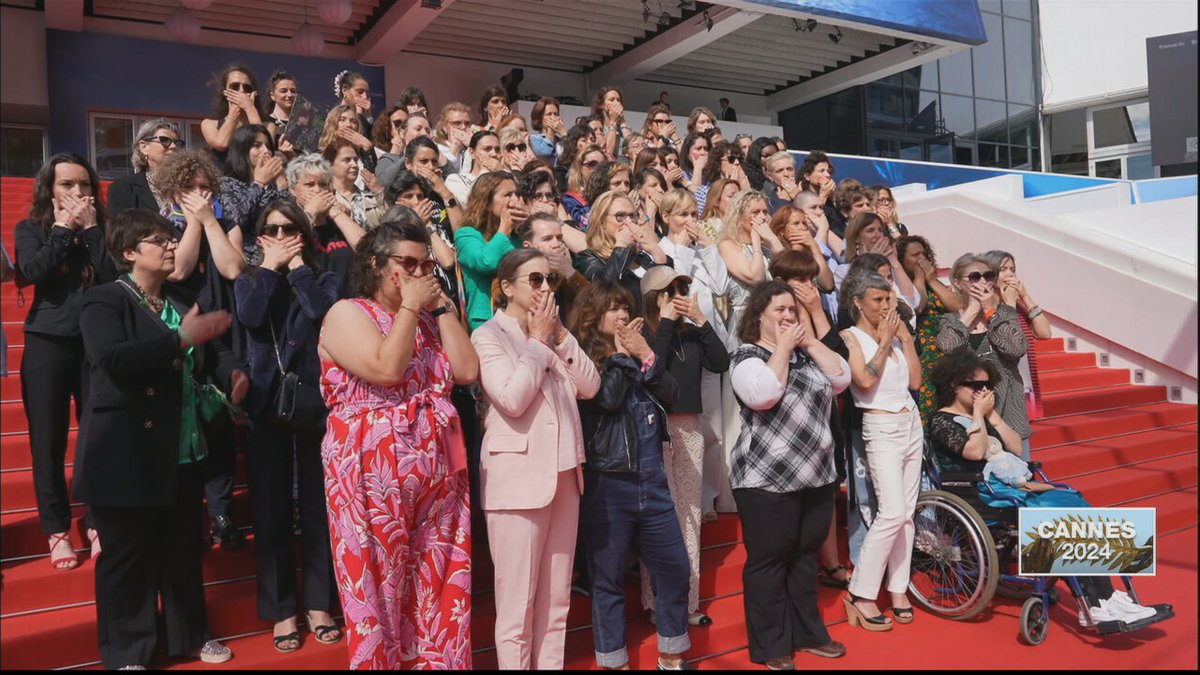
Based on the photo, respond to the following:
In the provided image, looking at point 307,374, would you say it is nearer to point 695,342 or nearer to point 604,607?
point 604,607

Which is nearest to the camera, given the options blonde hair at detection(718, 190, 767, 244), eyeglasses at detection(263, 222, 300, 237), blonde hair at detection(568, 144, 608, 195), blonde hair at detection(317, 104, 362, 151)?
eyeglasses at detection(263, 222, 300, 237)

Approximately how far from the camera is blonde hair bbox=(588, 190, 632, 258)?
15.2 ft

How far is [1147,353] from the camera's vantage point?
28.3ft

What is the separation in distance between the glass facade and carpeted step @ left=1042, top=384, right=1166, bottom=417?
40.1 ft

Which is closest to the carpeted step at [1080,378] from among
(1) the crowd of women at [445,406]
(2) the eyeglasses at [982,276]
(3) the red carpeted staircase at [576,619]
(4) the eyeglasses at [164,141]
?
(3) the red carpeted staircase at [576,619]

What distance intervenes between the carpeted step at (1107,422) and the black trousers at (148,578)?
613cm

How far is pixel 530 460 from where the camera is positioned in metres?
3.38

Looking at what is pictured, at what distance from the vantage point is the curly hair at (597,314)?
3.84 meters

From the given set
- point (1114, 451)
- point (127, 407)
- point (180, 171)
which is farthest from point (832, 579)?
point (180, 171)

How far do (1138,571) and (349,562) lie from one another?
343cm

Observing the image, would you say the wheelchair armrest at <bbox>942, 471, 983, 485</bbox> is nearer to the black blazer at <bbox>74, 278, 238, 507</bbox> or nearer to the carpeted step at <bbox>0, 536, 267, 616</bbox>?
the carpeted step at <bbox>0, 536, 267, 616</bbox>

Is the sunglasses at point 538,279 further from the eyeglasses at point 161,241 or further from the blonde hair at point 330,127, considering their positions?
the blonde hair at point 330,127

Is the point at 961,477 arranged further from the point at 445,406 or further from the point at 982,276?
the point at 445,406

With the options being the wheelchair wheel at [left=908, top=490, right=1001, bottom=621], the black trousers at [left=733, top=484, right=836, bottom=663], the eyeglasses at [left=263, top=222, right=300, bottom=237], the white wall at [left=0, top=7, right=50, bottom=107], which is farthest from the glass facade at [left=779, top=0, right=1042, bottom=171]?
the eyeglasses at [left=263, top=222, right=300, bottom=237]
